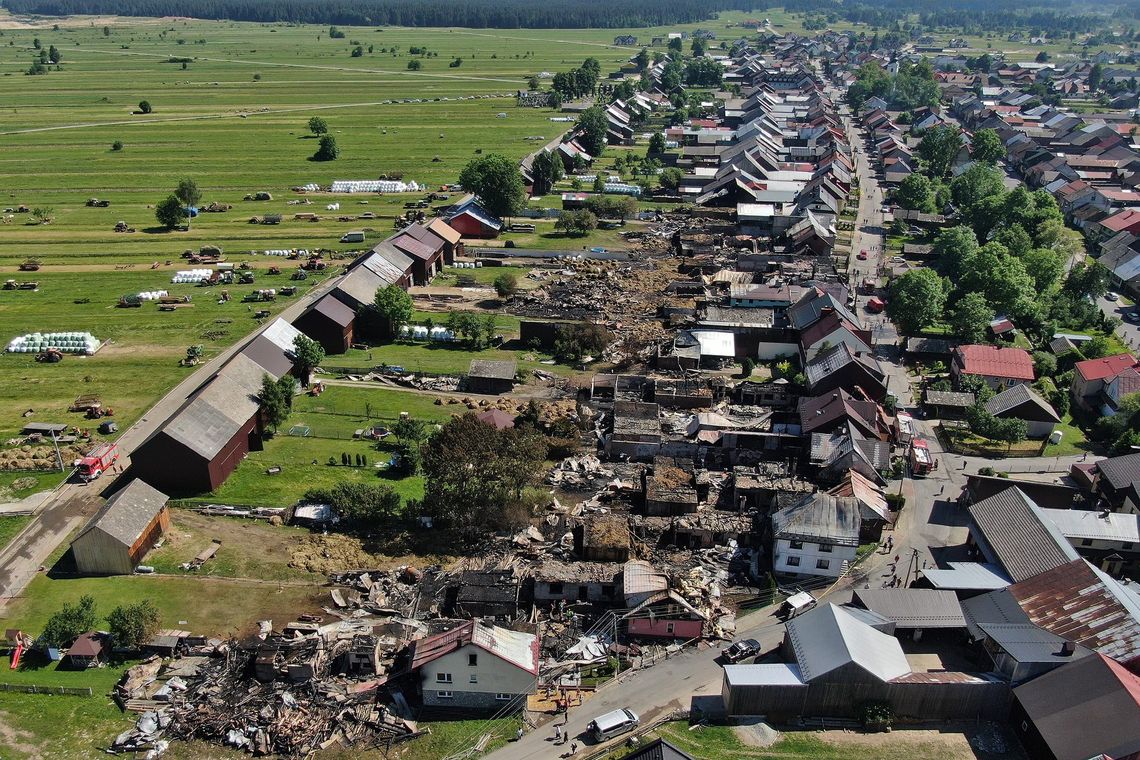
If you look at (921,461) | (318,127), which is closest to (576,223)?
(921,461)

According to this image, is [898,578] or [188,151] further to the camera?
[188,151]

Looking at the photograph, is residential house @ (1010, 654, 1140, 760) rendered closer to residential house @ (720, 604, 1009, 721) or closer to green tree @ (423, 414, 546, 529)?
residential house @ (720, 604, 1009, 721)

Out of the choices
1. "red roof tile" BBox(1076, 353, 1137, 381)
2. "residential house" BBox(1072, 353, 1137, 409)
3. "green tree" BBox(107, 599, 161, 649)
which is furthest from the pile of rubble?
"red roof tile" BBox(1076, 353, 1137, 381)

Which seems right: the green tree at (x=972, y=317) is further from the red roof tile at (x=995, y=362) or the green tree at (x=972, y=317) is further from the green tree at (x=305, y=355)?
the green tree at (x=305, y=355)

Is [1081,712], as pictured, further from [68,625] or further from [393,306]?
[393,306]

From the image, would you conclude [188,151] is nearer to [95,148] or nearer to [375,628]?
[95,148]

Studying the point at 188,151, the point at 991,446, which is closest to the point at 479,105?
the point at 188,151

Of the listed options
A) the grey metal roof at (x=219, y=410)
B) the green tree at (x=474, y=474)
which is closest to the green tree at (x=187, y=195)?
the grey metal roof at (x=219, y=410)

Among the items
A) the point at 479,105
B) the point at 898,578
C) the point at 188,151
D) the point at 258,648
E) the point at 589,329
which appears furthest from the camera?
the point at 479,105
